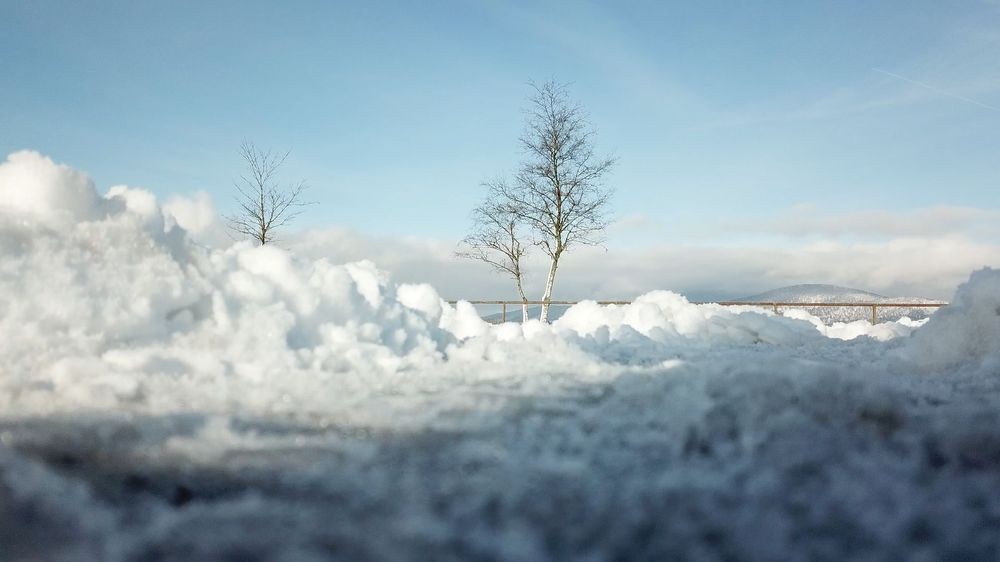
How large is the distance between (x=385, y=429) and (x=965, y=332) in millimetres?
3622

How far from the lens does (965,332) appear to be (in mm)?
3965

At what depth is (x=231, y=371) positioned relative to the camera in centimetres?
286

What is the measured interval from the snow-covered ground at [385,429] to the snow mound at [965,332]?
13mm

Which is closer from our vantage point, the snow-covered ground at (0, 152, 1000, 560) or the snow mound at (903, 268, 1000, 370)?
the snow-covered ground at (0, 152, 1000, 560)

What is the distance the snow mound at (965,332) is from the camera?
3.89 metres

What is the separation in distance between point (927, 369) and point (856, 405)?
6.36 ft

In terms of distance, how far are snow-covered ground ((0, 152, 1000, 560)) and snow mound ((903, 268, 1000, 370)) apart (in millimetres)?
13

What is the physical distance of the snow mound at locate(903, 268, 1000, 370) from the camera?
3.89 m

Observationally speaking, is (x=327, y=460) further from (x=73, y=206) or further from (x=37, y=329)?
(x=73, y=206)

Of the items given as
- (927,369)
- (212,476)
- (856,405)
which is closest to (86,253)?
(212,476)

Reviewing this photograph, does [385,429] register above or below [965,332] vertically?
below

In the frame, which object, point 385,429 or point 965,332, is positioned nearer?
point 385,429

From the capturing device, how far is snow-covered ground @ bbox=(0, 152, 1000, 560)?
4.73 ft

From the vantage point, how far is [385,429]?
216 cm
